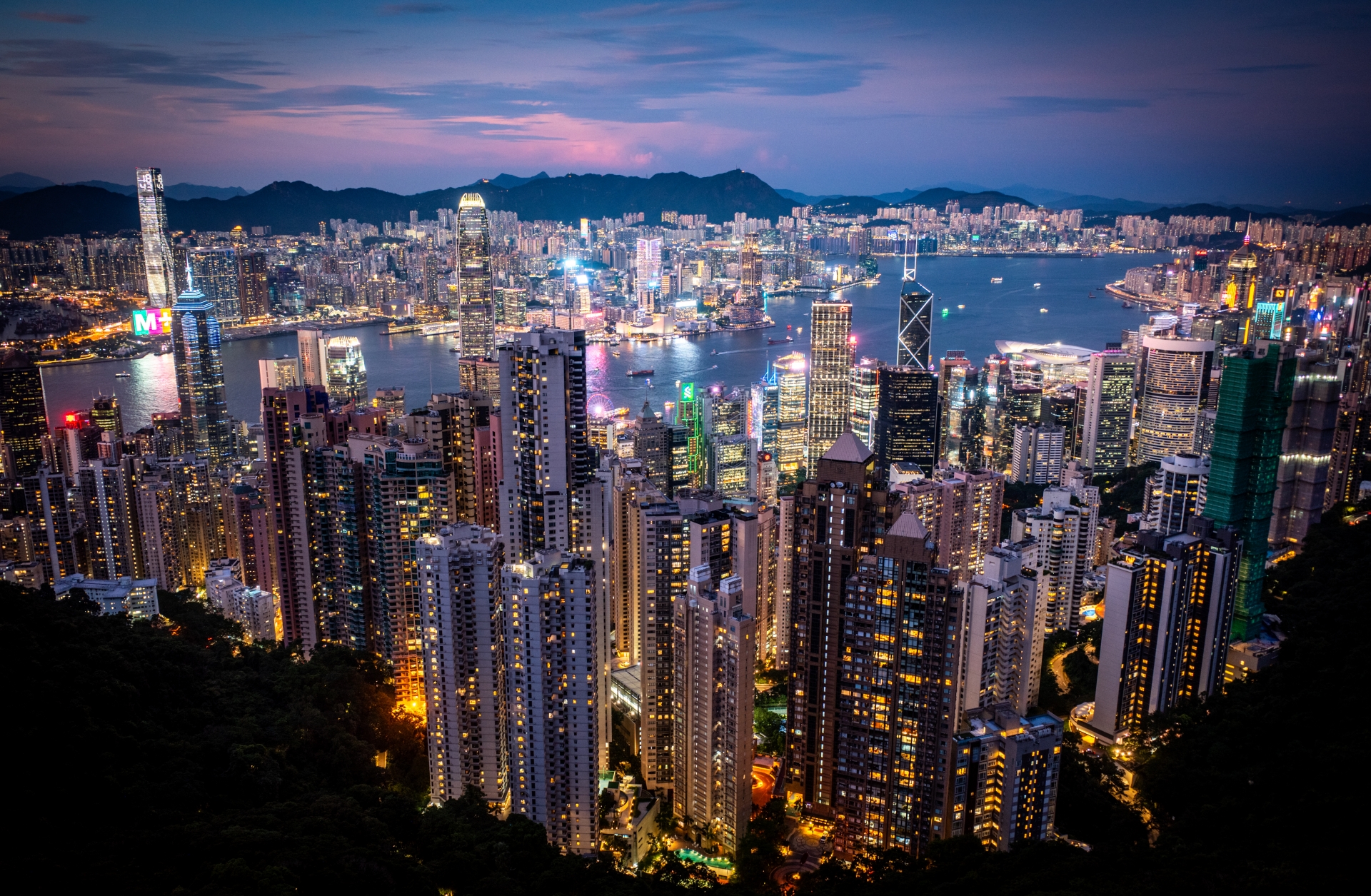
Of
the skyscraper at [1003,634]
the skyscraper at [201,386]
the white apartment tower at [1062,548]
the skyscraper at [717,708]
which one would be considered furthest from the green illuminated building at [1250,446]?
the skyscraper at [201,386]

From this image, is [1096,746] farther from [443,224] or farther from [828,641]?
[443,224]

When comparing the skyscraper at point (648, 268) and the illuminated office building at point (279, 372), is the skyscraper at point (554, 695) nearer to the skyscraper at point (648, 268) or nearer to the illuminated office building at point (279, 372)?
the illuminated office building at point (279, 372)

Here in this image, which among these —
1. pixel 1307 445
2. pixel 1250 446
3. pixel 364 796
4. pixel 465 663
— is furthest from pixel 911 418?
pixel 364 796

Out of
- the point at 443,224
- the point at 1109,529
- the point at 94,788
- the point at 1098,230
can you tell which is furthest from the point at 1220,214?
the point at 94,788

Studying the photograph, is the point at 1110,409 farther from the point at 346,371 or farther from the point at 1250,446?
the point at 346,371

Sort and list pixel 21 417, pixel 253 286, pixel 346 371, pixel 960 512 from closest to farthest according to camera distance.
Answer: pixel 960 512, pixel 21 417, pixel 346 371, pixel 253 286

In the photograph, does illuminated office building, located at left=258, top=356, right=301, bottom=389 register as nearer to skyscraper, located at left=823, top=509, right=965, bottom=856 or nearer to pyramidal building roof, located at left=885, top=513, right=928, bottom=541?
skyscraper, located at left=823, top=509, right=965, bottom=856
